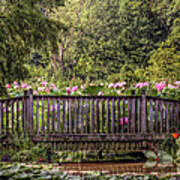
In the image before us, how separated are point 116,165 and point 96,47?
16.4ft

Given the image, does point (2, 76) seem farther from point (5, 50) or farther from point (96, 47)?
point (96, 47)

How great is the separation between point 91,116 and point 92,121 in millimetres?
76

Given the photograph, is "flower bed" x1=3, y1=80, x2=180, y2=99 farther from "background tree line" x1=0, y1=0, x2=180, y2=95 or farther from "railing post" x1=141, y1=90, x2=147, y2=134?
"background tree line" x1=0, y1=0, x2=180, y2=95

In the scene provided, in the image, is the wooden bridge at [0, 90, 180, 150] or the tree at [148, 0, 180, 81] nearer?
the wooden bridge at [0, 90, 180, 150]

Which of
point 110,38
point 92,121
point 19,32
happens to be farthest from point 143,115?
point 110,38

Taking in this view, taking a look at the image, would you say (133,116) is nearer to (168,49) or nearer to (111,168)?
(111,168)

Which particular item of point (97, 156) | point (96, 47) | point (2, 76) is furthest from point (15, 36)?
point (96, 47)

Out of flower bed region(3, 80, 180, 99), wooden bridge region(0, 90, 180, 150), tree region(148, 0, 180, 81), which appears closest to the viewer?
wooden bridge region(0, 90, 180, 150)

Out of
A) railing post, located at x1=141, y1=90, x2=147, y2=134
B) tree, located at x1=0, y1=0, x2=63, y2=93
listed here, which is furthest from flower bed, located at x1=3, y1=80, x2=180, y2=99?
tree, located at x1=0, y1=0, x2=63, y2=93

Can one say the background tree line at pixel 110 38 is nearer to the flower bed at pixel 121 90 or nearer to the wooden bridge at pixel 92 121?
the flower bed at pixel 121 90

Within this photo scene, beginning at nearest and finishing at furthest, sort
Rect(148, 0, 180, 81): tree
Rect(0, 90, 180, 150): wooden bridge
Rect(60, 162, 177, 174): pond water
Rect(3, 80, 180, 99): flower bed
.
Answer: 1. Rect(60, 162, 177, 174): pond water
2. Rect(0, 90, 180, 150): wooden bridge
3. Rect(3, 80, 180, 99): flower bed
4. Rect(148, 0, 180, 81): tree

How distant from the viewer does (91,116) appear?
15.3 ft

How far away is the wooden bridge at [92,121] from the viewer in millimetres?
4637

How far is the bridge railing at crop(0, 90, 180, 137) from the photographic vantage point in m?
4.66
